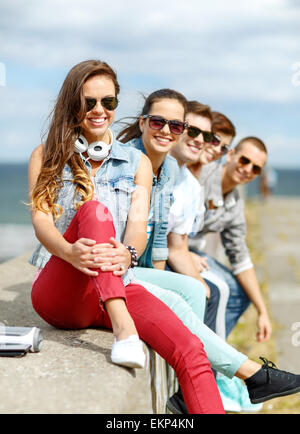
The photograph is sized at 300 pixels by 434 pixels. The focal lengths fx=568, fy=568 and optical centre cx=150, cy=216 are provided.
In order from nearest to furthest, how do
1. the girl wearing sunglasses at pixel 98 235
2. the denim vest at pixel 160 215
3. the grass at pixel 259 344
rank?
the girl wearing sunglasses at pixel 98 235 → the denim vest at pixel 160 215 → the grass at pixel 259 344

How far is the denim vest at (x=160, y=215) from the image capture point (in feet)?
11.4

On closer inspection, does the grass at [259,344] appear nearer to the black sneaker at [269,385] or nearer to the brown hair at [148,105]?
the black sneaker at [269,385]

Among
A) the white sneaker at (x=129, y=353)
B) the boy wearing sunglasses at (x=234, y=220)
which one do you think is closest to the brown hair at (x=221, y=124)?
the boy wearing sunglasses at (x=234, y=220)

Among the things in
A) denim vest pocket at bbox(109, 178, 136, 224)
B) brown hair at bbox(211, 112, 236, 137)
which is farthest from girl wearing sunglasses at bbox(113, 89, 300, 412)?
brown hair at bbox(211, 112, 236, 137)

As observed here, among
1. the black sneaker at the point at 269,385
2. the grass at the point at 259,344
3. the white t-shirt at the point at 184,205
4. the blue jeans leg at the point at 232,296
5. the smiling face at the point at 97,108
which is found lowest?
the grass at the point at 259,344

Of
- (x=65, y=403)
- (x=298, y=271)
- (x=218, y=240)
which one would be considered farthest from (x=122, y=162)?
(x=298, y=271)

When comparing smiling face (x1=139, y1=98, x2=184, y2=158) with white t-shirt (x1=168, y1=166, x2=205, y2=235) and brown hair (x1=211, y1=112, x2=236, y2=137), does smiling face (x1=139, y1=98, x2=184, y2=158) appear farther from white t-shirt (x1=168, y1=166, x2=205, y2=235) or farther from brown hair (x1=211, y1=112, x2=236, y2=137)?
brown hair (x1=211, y1=112, x2=236, y2=137)

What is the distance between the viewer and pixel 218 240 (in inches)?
307

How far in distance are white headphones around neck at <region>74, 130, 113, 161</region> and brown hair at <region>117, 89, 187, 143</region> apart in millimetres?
652

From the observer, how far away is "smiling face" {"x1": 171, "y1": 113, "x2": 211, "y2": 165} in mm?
4090

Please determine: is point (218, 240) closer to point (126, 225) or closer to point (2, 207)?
point (126, 225)

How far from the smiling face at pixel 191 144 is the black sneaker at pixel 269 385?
66.8 inches

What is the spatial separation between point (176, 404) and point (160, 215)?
110cm
